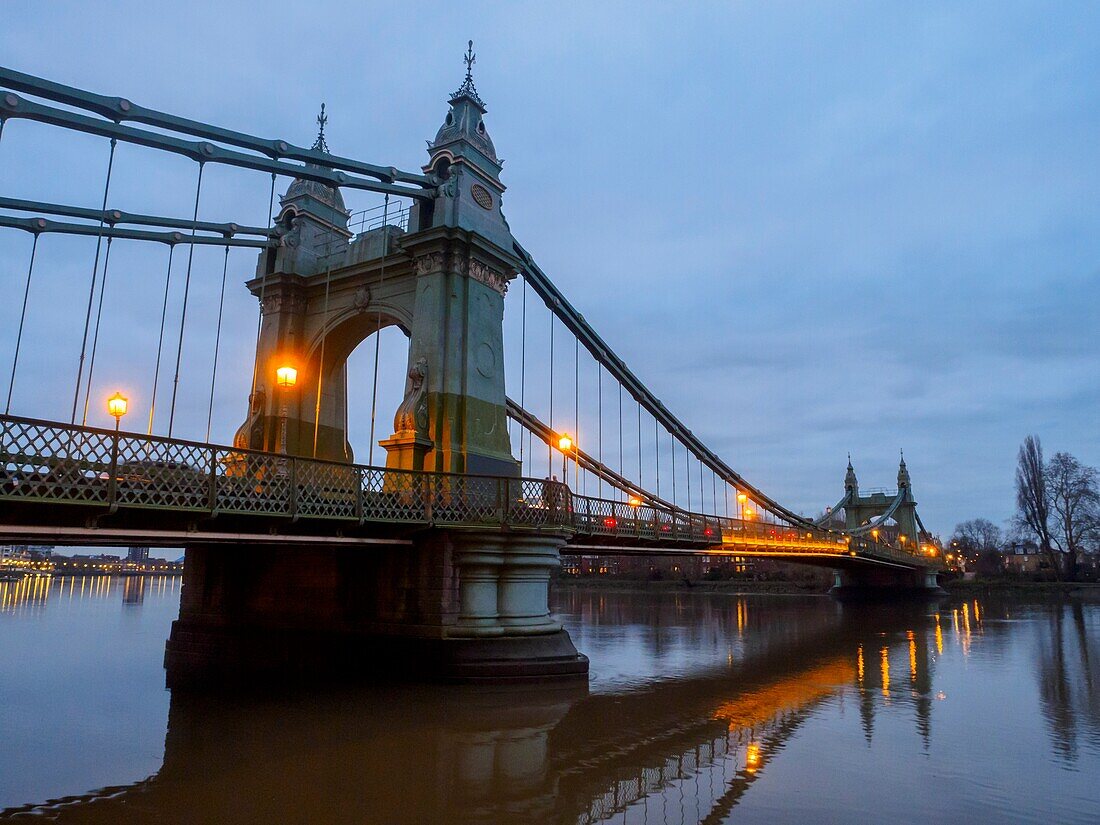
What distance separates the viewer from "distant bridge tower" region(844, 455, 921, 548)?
78.2 m

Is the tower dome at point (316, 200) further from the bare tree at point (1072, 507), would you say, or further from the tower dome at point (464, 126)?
the bare tree at point (1072, 507)

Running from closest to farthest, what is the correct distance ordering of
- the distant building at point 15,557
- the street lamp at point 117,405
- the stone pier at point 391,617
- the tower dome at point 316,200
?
the street lamp at point 117,405 < the stone pier at point 391,617 < the tower dome at point 316,200 < the distant building at point 15,557

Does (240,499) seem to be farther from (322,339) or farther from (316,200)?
(316,200)

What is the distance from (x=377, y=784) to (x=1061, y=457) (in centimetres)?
8142

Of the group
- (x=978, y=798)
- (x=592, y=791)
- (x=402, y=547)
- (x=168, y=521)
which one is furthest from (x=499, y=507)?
(x=978, y=798)

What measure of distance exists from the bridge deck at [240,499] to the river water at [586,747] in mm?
3319

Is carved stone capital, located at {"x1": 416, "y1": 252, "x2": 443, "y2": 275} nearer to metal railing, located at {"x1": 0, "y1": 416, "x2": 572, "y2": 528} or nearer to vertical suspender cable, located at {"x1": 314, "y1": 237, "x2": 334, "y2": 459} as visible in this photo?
vertical suspender cable, located at {"x1": 314, "y1": 237, "x2": 334, "y2": 459}

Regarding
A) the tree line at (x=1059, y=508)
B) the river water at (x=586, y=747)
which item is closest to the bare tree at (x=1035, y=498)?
the tree line at (x=1059, y=508)

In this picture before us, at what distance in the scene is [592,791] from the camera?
9.40 metres

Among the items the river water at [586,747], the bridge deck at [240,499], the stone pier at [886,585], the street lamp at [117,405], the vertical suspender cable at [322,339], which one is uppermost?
the vertical suspender cable at [322,339]

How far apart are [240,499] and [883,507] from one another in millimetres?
80668

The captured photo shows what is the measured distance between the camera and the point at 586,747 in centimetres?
1166

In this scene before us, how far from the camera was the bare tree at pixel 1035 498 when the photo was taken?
7019 centimetres

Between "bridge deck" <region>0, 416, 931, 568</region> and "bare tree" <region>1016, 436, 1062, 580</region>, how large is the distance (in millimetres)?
65613
